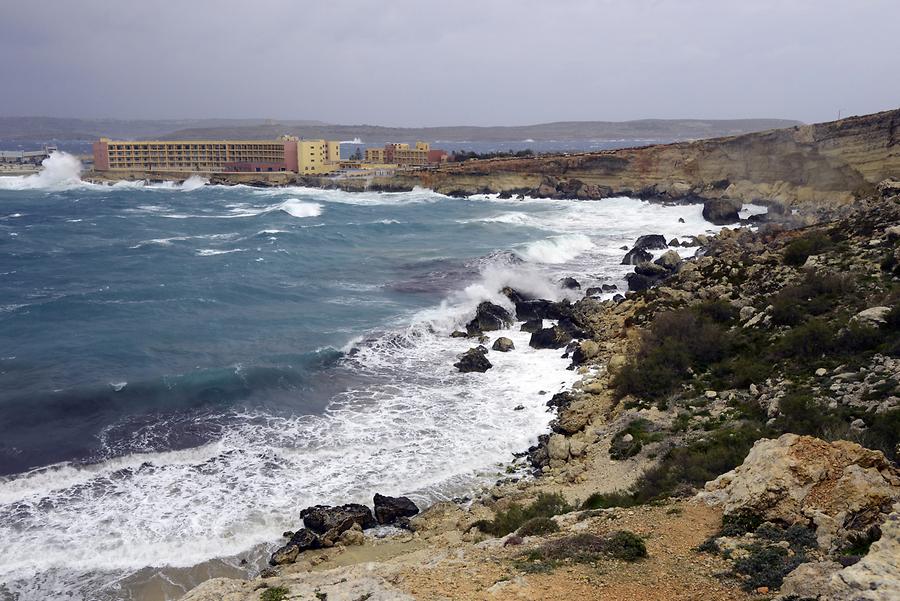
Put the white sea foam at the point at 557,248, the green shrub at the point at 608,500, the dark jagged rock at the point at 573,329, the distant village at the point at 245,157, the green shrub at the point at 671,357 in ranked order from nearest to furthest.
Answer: the green shrub at the point at 608,500, the green shrub at the point at 671,357, the dark jagged rock at the point at 573,329, the white sea foam at the point at 557,248, the distant village at the point at 245,157

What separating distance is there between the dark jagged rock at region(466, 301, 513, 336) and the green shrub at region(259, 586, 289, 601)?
16.5 m

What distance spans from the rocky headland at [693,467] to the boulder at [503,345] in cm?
12

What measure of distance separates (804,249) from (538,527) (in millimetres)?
15716

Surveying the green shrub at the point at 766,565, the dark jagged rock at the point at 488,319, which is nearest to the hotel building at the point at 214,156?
the dark jagged rock at the point at 488,319

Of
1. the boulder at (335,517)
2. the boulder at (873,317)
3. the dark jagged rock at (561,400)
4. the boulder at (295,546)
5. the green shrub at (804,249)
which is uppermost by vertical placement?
the green shrub at (804,249)

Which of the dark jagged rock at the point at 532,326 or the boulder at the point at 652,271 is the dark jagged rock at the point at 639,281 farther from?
the dark jagged rock at the point at 532,326

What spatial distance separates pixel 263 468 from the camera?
50.0 ft

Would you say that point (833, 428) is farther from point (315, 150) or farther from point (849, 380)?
point (315, 150)

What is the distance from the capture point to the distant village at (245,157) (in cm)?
9488

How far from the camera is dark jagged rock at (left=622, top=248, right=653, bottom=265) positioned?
3625 cm

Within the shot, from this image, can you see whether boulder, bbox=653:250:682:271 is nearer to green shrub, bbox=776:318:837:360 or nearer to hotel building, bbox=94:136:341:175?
green shrub, bbox=776:318:837:360

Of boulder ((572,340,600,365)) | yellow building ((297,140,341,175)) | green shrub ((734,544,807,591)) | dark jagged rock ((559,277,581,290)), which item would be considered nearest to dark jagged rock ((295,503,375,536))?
green shrub ((734,544,807,591))

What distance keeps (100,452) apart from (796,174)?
165 feet

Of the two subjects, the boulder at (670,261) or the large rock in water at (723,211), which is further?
the large rock in water at (723,211)
